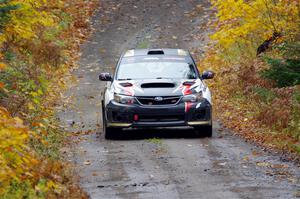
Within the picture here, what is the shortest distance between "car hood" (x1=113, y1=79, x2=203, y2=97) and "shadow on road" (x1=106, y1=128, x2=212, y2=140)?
0.93 metres

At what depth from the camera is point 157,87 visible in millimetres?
15953

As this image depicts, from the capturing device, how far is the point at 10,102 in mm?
15359

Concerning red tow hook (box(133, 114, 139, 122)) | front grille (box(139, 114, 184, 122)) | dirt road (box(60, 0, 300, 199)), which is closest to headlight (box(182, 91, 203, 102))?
front grille (box(139, 114, 184, 122))

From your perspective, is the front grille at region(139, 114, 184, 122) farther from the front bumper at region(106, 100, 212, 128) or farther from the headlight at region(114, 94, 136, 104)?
the headlight at region(114, 94, 136, 104)

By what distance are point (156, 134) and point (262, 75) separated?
3584 millimetres

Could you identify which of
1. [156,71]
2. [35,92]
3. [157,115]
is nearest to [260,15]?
[156,71]

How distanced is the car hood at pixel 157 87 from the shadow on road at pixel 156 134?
36.7 inches

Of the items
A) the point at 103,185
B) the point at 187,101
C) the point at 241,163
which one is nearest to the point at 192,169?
the point at 241,163

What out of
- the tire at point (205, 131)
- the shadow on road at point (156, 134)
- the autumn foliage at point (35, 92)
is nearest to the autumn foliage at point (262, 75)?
the tire at point (205, 131)

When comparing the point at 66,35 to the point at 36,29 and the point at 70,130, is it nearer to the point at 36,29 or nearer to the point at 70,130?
the point at 36,29

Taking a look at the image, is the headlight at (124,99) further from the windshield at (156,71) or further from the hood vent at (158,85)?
the windshield at (156,71)

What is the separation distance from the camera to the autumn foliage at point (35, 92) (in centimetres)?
849

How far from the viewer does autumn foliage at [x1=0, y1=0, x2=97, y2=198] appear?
849 cm

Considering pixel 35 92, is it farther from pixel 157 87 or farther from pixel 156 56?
pixel 156 56
